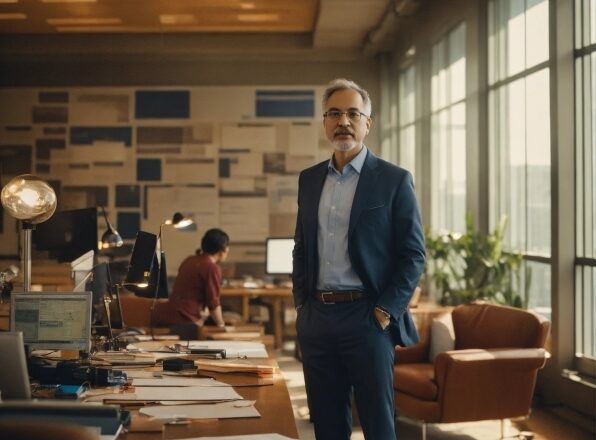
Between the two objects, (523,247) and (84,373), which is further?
(523,247)

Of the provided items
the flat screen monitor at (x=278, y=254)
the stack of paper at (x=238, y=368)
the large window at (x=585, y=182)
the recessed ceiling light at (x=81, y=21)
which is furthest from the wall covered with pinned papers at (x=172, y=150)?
the stack of paper at (x=238, y=368)

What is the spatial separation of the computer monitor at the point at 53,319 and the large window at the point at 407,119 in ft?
24.6

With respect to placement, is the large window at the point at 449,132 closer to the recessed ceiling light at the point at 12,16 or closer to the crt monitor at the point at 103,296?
the crt monitor at the point at 103,296

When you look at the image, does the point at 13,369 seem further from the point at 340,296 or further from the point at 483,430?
the point at 483,430

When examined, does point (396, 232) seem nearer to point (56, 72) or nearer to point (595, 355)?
point (595, 355)

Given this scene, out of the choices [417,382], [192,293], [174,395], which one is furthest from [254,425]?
[192,293]

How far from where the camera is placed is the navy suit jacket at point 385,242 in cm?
305

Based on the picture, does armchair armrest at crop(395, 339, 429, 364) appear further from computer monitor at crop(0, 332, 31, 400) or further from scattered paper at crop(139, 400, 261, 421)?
computer monitor at crop(0, 332, 31, 400)

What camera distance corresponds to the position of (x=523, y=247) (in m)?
7.01

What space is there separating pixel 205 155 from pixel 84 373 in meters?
8.50

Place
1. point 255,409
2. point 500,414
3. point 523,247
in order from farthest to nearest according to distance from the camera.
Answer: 1. point 523,247
2. point 500,414
3. point 255,409

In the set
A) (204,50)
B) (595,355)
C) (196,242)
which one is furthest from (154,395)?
(204,50)

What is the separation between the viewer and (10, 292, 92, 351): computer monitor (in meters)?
3.50

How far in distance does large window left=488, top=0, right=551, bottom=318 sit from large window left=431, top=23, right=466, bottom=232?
2.76 feet
